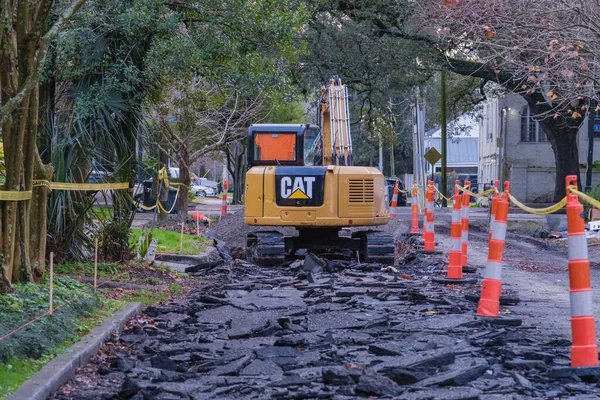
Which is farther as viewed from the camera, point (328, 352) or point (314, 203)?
point (314, 203)

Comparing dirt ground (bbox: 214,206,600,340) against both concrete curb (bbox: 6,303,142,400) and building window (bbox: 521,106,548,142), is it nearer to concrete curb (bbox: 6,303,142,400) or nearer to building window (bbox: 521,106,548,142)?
concrete curb (bbox: 6,303,142,400)

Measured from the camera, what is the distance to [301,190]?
17.5 m

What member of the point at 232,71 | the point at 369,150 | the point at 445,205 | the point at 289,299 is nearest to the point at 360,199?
the point at 232,71

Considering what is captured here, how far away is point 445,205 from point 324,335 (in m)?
44.7

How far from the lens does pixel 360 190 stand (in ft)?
57.5

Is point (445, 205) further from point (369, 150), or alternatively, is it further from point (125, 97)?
point (125, 97)

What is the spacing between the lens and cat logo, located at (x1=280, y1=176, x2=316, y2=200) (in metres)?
17.5

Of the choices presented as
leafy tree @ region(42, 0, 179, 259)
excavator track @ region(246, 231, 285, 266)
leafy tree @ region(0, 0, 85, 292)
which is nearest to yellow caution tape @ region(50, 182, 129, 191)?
leafy tree @ region(42, 0, 179, 259)

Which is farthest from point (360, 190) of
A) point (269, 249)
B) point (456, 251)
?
point (456, 251)

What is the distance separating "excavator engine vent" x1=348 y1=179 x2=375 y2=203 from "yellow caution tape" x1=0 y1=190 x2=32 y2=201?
344 inches

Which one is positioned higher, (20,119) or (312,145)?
(312,145)

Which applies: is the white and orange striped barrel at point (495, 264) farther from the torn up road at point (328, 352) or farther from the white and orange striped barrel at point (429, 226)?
the white and orange striped barrel at point (429, 226)

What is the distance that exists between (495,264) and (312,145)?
11473mm

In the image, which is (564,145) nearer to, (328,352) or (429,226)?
(429,226)
